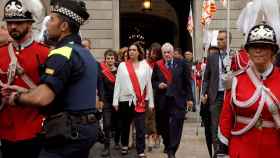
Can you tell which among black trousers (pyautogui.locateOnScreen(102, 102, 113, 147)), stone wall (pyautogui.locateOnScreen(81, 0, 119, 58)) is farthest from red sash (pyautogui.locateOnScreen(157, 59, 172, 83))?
stone wall (pyautogui.locateOnScreen(81, 0, 119, 58))

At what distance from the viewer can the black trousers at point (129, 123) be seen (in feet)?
39.0

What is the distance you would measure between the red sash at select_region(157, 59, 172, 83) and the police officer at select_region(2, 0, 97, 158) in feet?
22.3

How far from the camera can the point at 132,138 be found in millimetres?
13898

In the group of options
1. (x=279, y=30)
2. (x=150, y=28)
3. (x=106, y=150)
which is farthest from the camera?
(x=150, y=28)

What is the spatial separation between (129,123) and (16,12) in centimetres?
621

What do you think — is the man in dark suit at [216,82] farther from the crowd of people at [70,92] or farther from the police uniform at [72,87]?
the police uniform at [72,87]

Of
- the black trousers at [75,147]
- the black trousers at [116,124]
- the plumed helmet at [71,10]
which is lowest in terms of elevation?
the black trousers at [116,124]

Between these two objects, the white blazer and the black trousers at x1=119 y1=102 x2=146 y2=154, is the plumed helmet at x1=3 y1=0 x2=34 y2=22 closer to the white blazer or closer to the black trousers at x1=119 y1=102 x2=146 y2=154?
the black trousers at x1=119 y1=102 x2=146 y2=154

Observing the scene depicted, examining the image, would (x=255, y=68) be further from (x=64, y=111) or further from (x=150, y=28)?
(x=150, y=28)

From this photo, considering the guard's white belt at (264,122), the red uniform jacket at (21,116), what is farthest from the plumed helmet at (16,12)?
the guard's white belt at (264,122)

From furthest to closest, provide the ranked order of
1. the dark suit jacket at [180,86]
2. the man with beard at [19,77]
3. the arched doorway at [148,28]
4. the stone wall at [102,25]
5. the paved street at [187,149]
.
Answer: the arched doorway at [148,28]
the stone wall at [102,25]
the paved street at [187,149]
the dark suit jacket at [180,86]
the man with beard at [19,77]

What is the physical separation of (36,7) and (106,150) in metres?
5.95

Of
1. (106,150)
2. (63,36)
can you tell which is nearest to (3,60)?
(63,36)

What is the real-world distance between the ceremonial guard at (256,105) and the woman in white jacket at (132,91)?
6.27m
